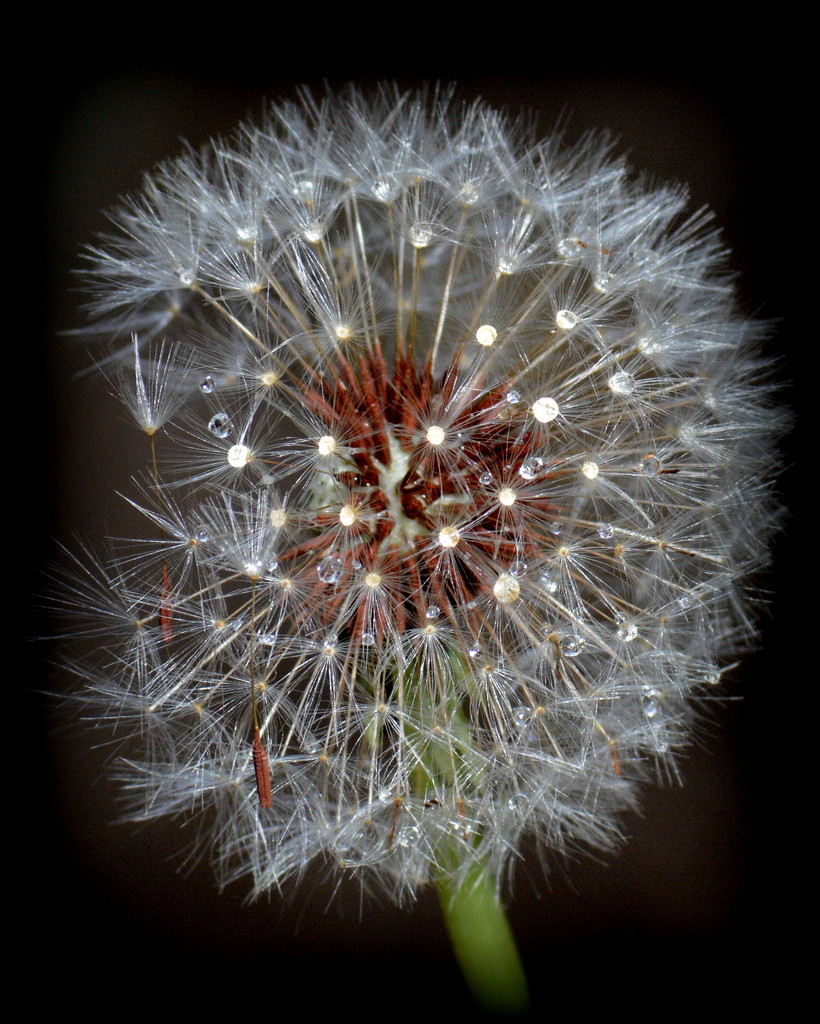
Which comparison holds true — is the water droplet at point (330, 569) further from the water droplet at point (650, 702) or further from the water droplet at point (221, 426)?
the water droplet at point (650, 702)

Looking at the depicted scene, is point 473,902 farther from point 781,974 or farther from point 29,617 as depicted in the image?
point 29,617

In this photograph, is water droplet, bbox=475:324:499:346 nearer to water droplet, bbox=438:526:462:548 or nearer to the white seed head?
the white seed head

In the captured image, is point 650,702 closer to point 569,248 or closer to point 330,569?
point 330,569

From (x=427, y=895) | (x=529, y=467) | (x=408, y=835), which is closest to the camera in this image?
(x=529, y=467)

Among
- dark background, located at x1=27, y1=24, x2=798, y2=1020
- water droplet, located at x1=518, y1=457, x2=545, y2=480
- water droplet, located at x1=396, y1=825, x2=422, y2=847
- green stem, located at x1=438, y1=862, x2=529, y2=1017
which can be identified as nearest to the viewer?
water droplet, located at x1=518, y1=457, x2=545, y2=480

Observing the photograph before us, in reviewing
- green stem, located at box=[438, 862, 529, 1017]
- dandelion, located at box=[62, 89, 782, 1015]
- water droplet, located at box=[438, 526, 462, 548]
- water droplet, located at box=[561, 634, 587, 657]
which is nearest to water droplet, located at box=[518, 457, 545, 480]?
dandelion, located at box=[62, 89, 782, 1015]

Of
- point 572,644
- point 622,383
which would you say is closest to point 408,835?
point 572,644

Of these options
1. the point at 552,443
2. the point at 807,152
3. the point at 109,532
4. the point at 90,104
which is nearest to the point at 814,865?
the point at 552,443

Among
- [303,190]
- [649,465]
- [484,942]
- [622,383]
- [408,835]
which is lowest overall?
[484,942]
